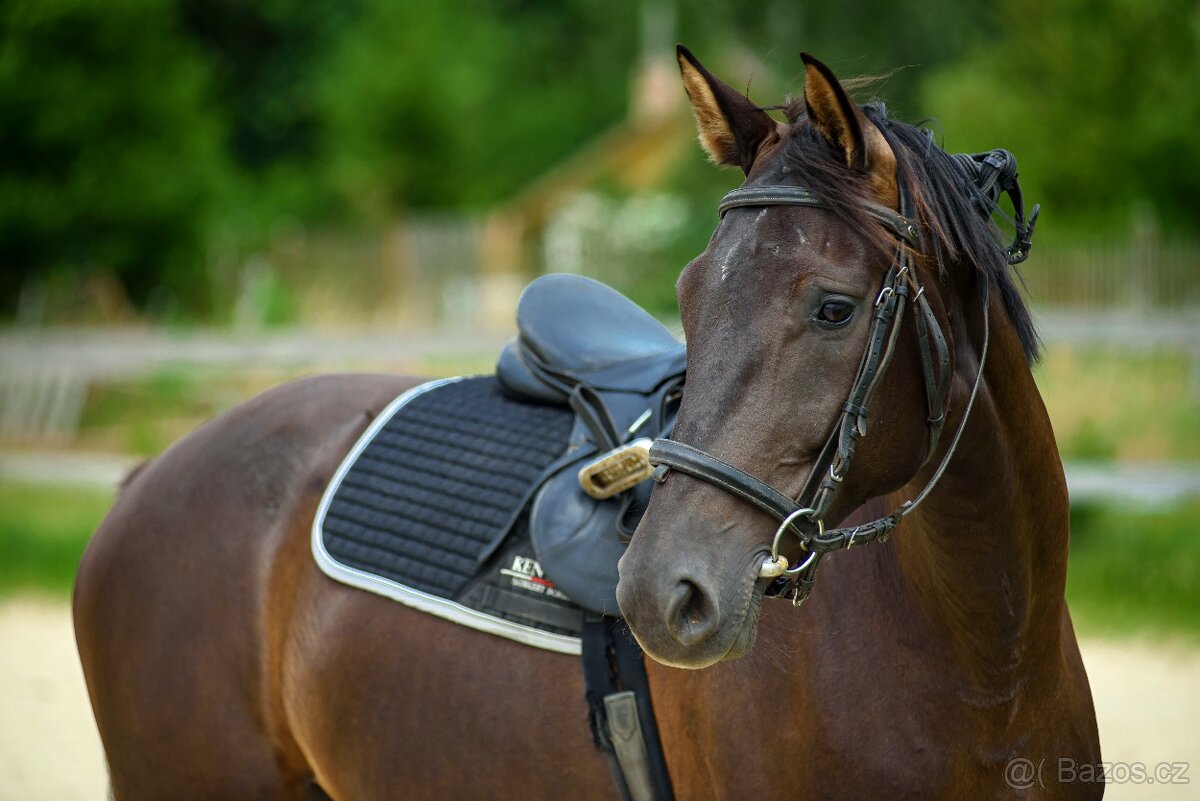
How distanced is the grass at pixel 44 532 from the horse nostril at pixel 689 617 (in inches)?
289

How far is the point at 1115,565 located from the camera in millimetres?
7199

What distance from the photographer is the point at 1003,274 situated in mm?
1963

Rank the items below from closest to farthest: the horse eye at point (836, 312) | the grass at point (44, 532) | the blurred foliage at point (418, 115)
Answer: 1. the horse eye at point (836, 312)
2. the grass at point (44, 532)
3. the blurred foliage at point (418, 115)

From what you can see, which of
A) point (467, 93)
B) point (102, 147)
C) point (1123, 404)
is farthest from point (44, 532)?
point (467, 93)

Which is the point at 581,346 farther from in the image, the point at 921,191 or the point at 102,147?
the point at 102,147

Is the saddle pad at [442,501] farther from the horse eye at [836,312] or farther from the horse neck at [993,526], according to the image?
the horse eye at [836,312]

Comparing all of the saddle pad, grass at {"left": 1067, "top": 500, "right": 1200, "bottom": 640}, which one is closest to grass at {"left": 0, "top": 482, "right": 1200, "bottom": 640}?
grass at {"left": 1067, "top": 500, "right": 1200, "bottom": 640}

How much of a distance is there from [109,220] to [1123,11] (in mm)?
13129

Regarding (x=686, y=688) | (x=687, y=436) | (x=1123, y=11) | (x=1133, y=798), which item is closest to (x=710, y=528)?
(x=687, y=436)

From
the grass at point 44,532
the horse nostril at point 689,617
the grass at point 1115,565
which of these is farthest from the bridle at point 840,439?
the grass at point 44,532

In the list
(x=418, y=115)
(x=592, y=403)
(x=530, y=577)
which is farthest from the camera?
(x=418, y=115)

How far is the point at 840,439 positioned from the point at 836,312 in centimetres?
19

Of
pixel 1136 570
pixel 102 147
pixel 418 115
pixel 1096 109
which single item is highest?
pixel 418 115

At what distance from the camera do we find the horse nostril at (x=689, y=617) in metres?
1.65
